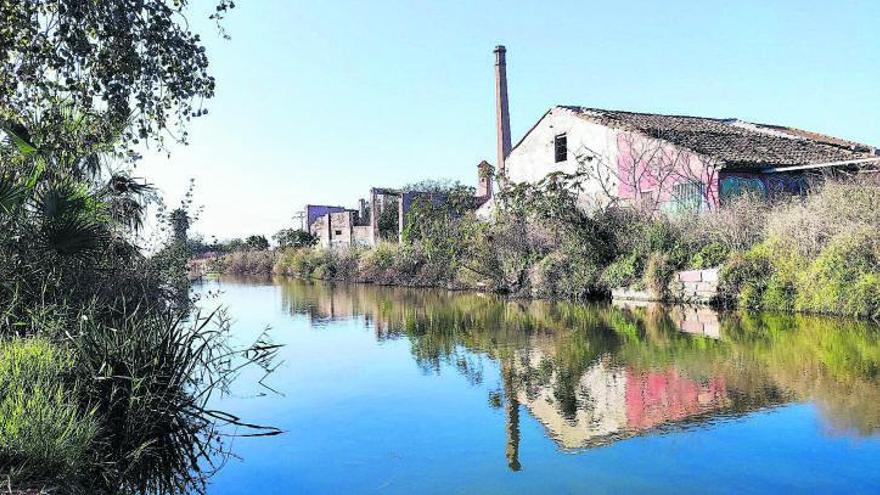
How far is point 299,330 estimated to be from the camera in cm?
1684

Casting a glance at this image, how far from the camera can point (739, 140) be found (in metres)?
26.7

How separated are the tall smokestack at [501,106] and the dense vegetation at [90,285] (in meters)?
28.5

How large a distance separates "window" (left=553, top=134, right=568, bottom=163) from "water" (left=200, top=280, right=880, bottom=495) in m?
15.5

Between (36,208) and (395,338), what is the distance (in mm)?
8365

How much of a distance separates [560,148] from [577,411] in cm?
2279

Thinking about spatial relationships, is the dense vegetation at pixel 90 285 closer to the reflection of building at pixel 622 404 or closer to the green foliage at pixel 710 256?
the reflection of building at pixel 622 404

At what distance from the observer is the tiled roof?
77.9 ft

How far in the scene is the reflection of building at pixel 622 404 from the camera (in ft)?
23.5

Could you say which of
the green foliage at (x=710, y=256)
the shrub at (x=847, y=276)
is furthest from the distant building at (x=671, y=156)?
the shrub at (x=847, y=276)

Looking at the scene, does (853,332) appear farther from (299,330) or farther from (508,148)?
(508,148)

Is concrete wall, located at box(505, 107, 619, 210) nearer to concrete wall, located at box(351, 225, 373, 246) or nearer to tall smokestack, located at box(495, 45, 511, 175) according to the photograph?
tall smokestack, located at box(495, 45, 511, 175)

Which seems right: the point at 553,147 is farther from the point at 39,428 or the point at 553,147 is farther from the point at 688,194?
the point at 39,428

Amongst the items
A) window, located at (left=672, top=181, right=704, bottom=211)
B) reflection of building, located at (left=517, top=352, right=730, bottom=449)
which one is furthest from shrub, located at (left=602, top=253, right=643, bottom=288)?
reflection of building, located at (left=517, top=352, right=730, bottom=449)

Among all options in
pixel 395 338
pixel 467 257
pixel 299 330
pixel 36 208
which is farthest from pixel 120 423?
pixel 467 257
